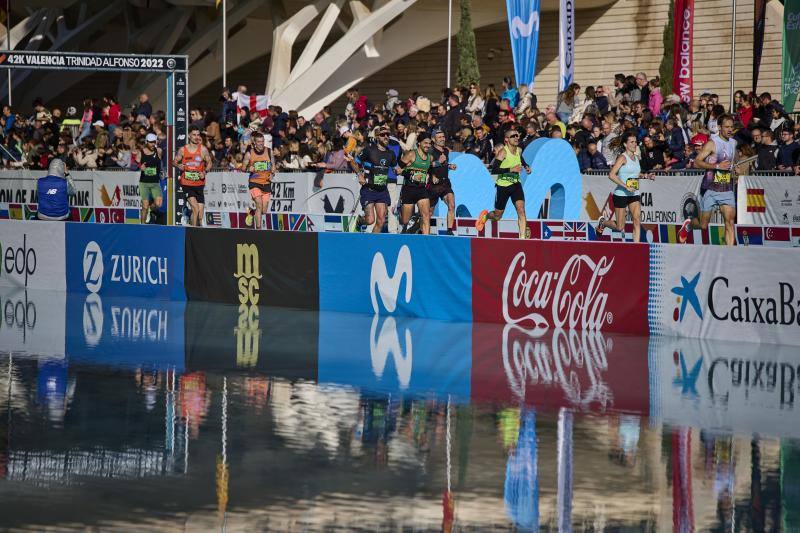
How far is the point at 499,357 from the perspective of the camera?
1405cm

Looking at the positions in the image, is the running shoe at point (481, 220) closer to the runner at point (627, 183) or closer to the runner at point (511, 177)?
the runner at point (511, 177)

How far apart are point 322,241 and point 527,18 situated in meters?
12.4

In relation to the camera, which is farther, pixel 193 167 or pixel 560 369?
pixel 193 167

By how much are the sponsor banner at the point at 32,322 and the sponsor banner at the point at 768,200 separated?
9.82 m

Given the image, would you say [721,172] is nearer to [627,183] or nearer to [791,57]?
[627,183]

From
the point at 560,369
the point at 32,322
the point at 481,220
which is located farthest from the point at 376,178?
the point at 560,369

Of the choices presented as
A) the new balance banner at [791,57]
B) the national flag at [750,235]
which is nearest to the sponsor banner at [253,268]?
the national flag at [750,235]

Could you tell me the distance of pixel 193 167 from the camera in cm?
2409

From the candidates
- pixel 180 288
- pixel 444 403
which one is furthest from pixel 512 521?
pixel 180 288

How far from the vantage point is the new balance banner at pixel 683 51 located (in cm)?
2922

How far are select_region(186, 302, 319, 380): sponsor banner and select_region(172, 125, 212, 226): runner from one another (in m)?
4.71

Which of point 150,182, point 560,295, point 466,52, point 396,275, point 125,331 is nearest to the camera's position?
point 125,331

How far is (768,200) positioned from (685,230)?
4.12ft

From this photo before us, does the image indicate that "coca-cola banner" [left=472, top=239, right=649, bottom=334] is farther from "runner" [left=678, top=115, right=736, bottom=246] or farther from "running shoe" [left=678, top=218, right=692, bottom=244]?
"running shoe" [left=678, top=218, right=692, bottom=244]
